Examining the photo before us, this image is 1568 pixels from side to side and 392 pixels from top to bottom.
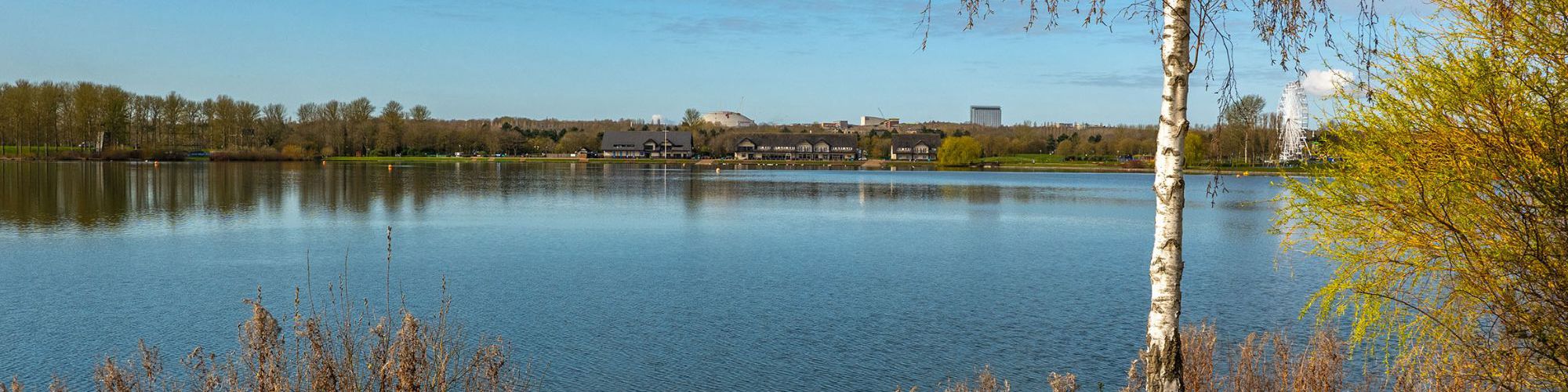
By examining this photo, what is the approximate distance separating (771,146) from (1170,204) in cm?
15225

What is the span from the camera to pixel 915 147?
151m

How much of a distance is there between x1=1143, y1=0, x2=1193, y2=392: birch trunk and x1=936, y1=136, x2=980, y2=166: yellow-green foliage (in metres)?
115

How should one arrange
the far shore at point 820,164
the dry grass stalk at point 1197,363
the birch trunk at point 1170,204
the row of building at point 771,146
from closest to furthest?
the birch trunk at point 1170,204 < the dry grass stalk at point 1197,363 < the far shore at point 820,164 < the row of building at point 771,146

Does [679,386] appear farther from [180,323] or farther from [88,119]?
[88,119]

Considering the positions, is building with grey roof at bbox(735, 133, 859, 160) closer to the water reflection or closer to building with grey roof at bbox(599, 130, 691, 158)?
building with grey roof at bbox(599, 130, 691, 158)

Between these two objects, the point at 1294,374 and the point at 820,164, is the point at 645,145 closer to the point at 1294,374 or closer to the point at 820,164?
the point at 820,164

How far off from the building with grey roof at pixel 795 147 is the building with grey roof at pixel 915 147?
6324 millimetres

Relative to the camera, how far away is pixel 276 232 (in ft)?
81.9

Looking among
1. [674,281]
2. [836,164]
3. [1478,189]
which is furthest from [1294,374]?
[836,164]

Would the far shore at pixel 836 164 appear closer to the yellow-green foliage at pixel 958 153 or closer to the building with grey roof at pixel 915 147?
the yellow-green foliage at pixel 958 153

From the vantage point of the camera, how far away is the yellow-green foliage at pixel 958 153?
119 meters

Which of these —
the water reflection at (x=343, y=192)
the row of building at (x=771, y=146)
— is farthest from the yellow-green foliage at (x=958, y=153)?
the water reflection at (x=343, y=192)

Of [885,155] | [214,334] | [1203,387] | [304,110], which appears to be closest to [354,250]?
[214,334]

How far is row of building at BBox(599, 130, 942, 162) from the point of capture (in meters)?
151
